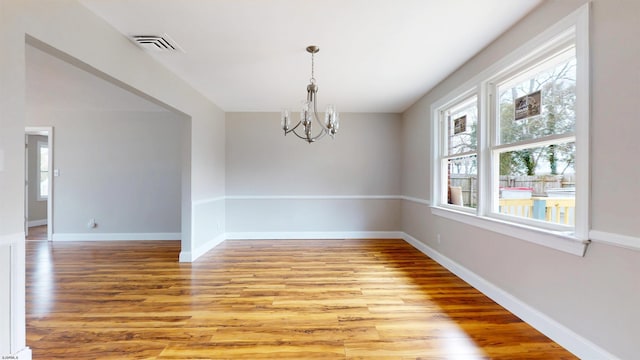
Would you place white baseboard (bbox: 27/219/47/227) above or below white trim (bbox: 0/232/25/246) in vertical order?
below

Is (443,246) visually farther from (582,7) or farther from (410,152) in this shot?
(582,7)

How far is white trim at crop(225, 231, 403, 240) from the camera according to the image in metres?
5.41

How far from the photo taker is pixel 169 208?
528cm

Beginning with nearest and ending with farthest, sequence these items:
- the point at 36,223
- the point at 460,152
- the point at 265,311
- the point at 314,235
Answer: the point at 265,311
the point at 460,152
the point at 314,235
the point at 36,223

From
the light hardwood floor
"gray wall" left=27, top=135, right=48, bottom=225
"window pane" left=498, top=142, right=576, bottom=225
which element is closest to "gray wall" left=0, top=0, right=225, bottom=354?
the light hardwood floor

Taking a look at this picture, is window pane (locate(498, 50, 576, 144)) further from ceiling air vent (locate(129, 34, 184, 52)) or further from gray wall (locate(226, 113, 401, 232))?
ceiling air vent (locate(129, 34, 184, 52))

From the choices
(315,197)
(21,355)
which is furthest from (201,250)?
(21,355)

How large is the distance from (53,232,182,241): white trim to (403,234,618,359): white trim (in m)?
4.82

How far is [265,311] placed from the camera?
2.46 m

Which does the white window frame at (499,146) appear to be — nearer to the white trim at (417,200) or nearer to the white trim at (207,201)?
the white trim at (417,200)

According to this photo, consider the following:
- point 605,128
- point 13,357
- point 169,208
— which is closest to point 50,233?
point 169,208

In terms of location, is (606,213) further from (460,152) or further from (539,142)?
(460,152)

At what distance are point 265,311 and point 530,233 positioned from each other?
7.30 feet

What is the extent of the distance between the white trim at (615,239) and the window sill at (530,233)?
0.21 ft
